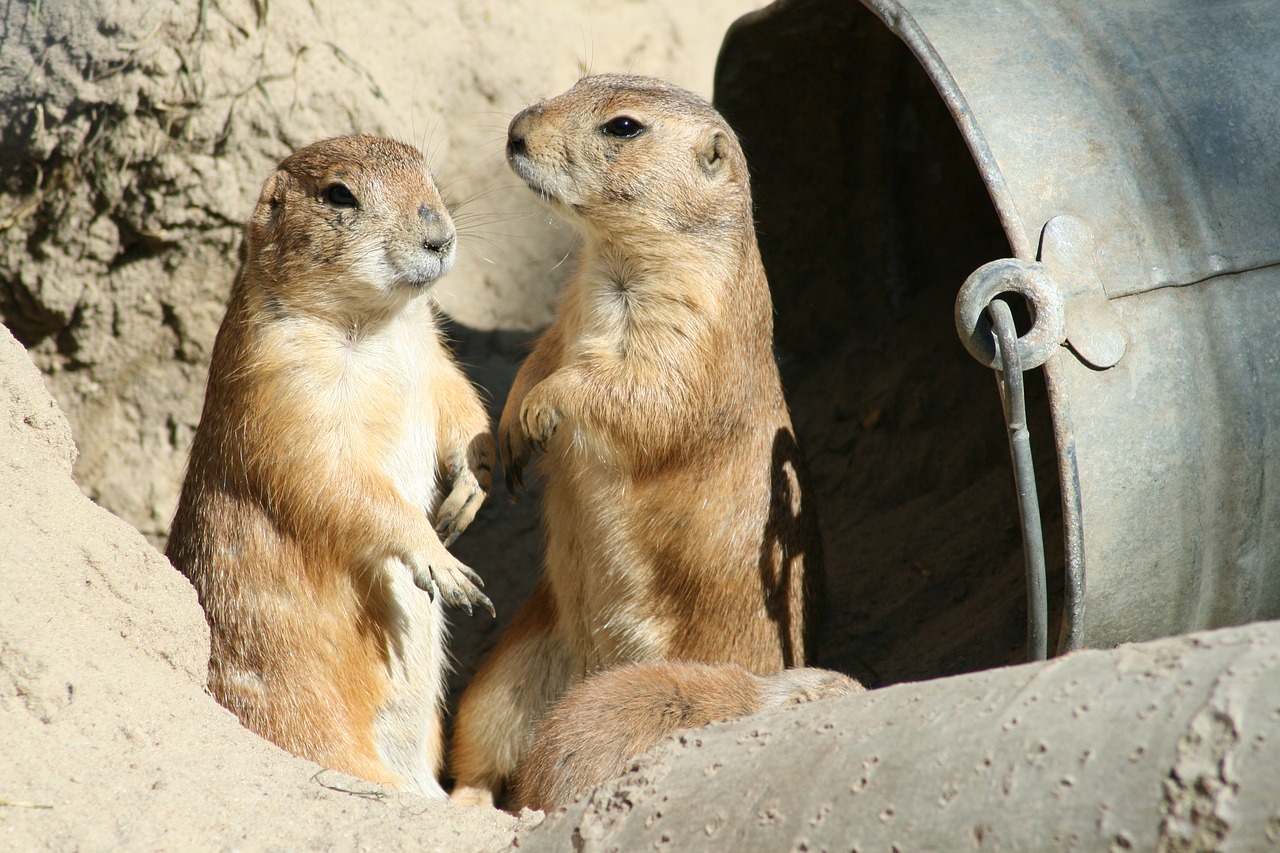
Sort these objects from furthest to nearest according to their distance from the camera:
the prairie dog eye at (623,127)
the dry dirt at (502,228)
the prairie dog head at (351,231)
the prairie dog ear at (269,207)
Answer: the dry dirt at (502,228), the prairie dog eye at (623,127), the prairie dog ear at (269,207), the prairie dog head at (351,231)

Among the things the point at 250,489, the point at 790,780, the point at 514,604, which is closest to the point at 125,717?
the point at 250,489

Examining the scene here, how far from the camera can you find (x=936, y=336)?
6.03 metres

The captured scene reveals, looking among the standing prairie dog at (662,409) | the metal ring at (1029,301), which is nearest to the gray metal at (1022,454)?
the metal ring at (1029,301)

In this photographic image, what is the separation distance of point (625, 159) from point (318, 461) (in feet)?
5.01

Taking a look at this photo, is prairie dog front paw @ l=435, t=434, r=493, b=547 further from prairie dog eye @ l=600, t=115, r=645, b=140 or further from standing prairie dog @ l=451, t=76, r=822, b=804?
prairie dog eye @ l=600, t=115, r=645, b=140

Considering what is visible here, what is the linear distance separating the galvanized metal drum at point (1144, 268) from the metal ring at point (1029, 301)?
0.08 feet

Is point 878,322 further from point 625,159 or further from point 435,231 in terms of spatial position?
point 435,231

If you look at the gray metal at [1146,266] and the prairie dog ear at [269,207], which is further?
the prairie dog ear at [269,207]

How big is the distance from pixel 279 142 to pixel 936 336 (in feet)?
10.7

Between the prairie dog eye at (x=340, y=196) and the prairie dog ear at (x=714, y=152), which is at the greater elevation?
the prairie dog ear at (x=714, y=152)

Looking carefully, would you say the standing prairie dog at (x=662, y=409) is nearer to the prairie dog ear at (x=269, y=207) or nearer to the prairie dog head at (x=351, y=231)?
the prairie dog head at (x=351, y=231)

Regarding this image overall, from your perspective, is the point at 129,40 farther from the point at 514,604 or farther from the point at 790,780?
the point at 790,780

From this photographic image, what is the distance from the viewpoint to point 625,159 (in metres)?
4.43

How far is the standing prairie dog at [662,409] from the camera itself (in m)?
4.42
